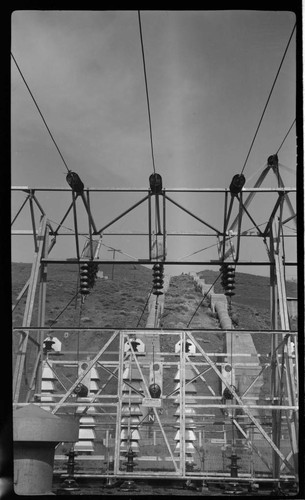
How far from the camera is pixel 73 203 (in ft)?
42.2

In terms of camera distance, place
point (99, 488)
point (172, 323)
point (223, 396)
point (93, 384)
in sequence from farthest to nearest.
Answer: point (172, 323), point (93, 384), point (223, 396), point (99, 488)

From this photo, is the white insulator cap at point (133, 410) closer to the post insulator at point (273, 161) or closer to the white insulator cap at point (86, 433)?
the white insulator cap at point (86, 433)

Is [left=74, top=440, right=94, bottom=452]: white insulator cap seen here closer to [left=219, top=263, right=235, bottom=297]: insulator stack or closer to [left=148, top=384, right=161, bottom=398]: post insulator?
[left=148, top=384, right=161, bottom=398]: post insulator

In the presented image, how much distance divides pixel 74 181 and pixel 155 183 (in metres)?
1.60

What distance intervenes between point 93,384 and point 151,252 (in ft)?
19.4

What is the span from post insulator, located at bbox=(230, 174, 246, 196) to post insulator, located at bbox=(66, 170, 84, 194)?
3.01m

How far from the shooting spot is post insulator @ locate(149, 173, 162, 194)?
12758mm

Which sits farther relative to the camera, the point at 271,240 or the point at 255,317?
the point at 255,317

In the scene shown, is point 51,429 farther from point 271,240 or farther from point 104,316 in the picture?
point 104,316

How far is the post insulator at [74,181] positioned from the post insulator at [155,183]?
4.58ft

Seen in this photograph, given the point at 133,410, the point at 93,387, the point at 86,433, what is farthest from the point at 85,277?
the point at 133,410

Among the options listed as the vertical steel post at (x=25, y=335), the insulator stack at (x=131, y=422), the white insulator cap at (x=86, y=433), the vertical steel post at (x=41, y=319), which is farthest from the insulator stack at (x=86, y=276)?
the white insulator cap at (x=86, y=433)

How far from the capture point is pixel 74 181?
12734 millimetres

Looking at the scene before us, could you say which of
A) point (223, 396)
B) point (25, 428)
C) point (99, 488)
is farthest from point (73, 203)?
point (25, 428)
